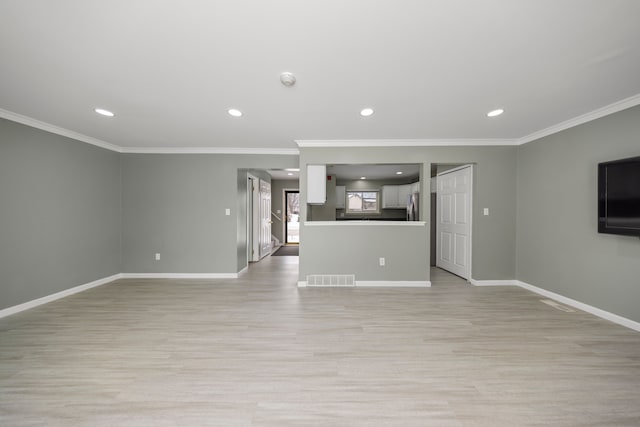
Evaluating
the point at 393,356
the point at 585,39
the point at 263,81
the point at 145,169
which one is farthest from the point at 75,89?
the point at 585,39

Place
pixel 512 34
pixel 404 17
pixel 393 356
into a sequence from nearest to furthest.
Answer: pixel 404 17 < pixel 512 34 < pixel 393 356

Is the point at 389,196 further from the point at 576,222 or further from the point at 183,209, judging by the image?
the point at 183,209

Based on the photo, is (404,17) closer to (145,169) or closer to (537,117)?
(537,117)

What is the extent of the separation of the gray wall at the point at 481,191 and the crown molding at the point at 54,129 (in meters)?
3.38

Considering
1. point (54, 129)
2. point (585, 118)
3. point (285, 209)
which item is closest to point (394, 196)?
point (285, 209)

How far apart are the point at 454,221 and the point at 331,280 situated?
2692mm

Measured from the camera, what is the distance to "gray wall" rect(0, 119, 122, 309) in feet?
9.85

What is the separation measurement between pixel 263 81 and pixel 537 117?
11.0 ft

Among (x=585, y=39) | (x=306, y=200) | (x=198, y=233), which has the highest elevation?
(x=585, y=39)

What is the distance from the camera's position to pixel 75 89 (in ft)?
7.73

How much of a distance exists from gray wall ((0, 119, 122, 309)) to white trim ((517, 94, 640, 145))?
6.98 metres

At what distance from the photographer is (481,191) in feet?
13.8

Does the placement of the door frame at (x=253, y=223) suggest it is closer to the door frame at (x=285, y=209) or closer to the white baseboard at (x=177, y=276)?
the white baseboard at (x=177, y=276)

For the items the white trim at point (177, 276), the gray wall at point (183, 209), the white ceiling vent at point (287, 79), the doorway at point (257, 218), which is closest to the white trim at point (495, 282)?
the gray wall at point (183, 209)
